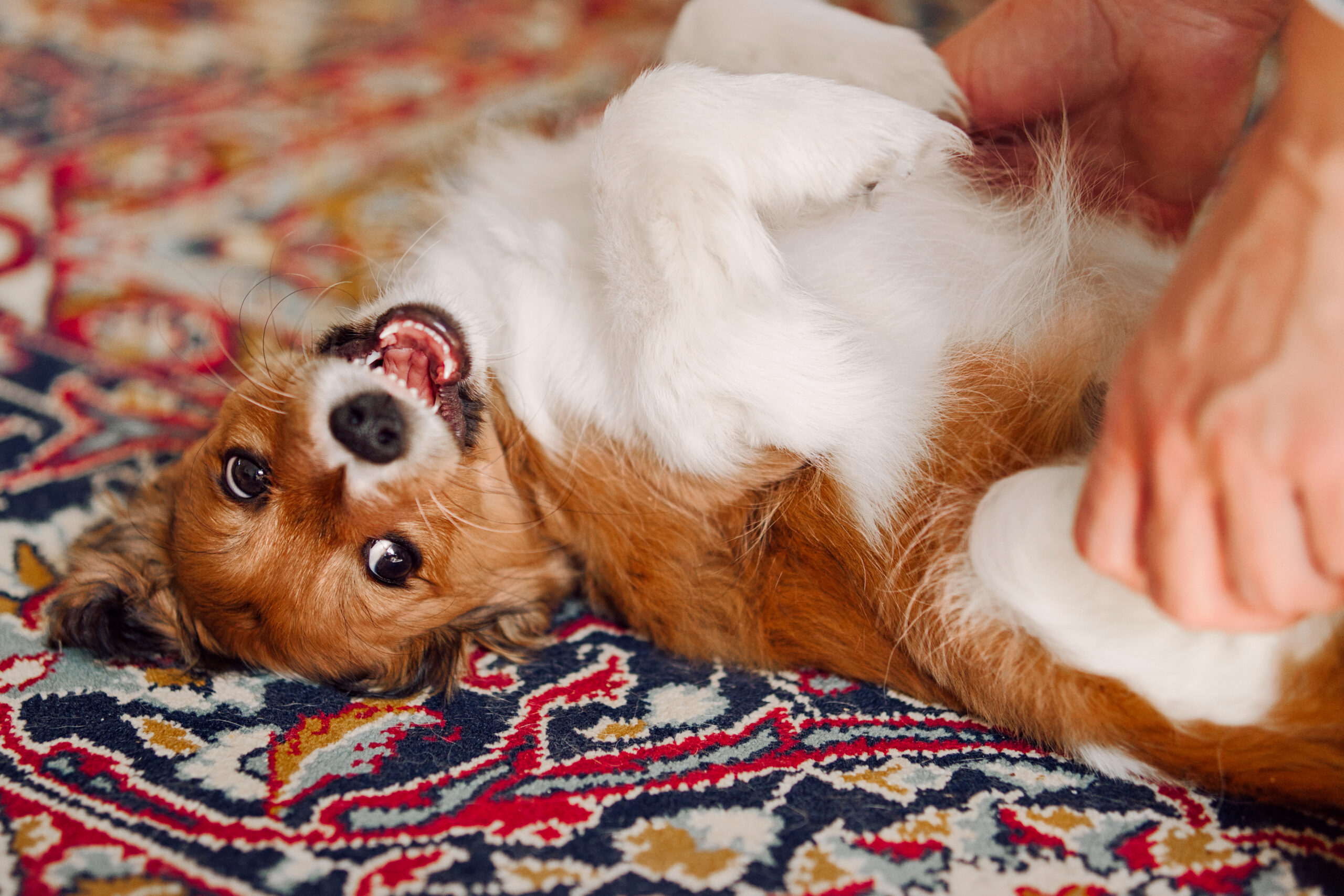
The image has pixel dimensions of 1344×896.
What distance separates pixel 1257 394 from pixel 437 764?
1371mm

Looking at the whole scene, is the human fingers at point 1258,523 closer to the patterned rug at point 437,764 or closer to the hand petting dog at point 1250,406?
the hand petting dog at point 1250,406

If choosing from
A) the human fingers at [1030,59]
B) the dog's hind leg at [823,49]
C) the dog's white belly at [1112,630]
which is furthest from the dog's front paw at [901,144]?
the dog's white belly at [1112,630]

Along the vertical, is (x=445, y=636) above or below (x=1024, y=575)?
below

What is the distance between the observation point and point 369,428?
1.80 m

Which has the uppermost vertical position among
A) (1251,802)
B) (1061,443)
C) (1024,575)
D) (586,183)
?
(586,183)

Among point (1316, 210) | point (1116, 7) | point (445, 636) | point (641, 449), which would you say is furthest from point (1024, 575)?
point (1116, 7)

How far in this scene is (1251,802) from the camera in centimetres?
156

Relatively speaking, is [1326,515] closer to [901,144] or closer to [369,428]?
[901,144]

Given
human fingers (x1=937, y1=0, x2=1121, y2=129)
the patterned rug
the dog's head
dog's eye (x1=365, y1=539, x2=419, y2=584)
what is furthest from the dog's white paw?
dog's eye (x1=365, y1=539, x2=419, y2=584)

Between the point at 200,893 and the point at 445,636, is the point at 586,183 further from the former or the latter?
the point at 200,893

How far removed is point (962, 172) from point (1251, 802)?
1.40m

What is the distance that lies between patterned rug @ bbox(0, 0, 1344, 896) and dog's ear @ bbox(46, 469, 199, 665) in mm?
57

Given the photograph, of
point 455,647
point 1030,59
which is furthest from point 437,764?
point 1030,59

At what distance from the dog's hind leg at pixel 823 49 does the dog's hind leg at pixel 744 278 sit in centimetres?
28
